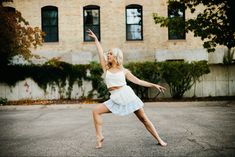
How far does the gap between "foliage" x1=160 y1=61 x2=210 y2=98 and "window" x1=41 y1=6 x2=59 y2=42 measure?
957 cm

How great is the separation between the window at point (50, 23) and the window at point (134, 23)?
15.9ft

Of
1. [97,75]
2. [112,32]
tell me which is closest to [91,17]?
[112,32]

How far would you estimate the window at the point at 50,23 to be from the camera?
24609 mm

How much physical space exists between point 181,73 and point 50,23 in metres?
10.9

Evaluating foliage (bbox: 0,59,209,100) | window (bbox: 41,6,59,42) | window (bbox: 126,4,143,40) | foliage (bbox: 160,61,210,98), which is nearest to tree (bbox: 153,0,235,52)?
foliage (bbox: 160,61,210,98)

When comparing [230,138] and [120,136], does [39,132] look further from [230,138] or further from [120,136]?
[230,138]

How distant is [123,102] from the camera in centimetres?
653

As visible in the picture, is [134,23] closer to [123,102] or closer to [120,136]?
[120,136]

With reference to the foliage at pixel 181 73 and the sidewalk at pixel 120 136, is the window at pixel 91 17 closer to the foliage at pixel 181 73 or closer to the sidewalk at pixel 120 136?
the foliage at pixel 181 73

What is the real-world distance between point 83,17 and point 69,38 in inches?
67.6

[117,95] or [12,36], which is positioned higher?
[12,36]

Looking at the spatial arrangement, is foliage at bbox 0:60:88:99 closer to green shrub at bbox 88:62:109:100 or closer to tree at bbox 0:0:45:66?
green shrub at bbox 88:62:109:100

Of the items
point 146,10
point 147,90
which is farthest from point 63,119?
point 146,10

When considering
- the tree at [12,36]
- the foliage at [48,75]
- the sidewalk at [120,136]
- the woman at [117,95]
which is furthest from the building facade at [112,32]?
the woman at [117,95]
